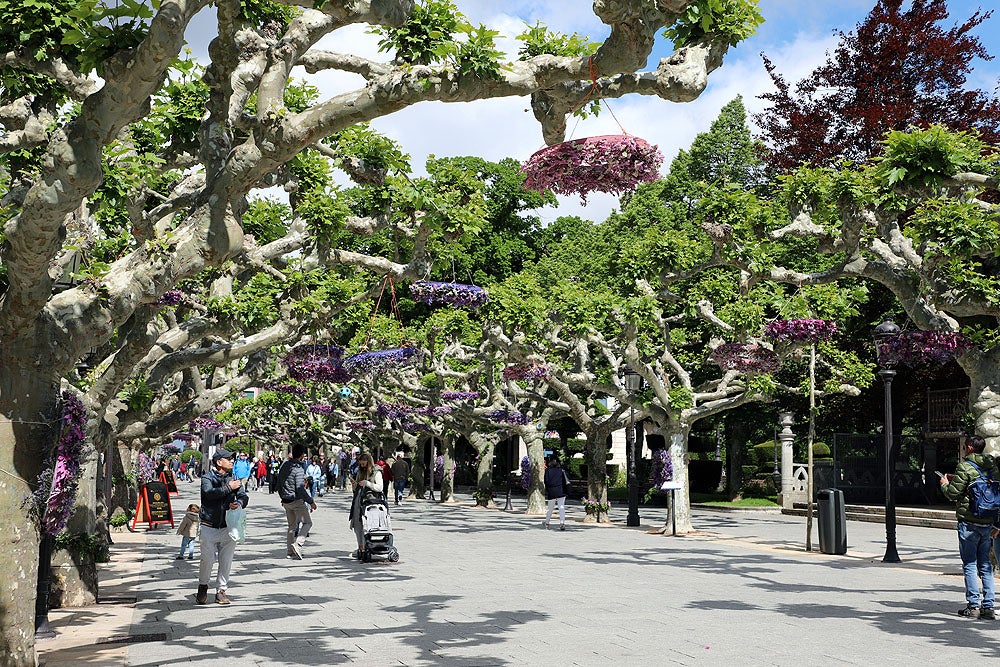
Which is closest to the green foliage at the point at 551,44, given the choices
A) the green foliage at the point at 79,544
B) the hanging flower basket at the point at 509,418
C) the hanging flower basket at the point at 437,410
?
the green foliage at the point at 79,544

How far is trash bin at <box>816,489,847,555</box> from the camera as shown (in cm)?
1978

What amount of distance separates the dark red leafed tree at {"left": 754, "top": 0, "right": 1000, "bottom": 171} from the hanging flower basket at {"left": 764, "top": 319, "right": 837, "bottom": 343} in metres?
12.1

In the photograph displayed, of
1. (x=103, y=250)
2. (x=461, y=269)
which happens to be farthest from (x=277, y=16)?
(x=461, y=269)

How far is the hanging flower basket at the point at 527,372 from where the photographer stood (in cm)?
2589

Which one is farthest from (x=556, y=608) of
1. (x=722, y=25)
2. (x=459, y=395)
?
(x=459, y=395)

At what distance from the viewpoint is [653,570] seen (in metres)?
16.0

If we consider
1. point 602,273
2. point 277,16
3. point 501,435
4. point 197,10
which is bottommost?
point 501,435

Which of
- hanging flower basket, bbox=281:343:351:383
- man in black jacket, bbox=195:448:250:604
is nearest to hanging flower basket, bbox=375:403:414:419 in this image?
hanging flower basket, bbox=281:343:351:383

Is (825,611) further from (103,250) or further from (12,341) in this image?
(103,250)

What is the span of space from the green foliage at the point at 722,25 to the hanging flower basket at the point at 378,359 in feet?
61.8

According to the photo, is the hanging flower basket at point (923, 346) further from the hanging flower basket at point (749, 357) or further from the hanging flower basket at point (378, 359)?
the hanging flower basket at point (378, 359)

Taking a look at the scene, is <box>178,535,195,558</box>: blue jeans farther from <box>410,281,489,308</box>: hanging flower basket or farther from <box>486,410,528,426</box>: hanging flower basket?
<box>486,410,528,426</box>: hanging flower basket

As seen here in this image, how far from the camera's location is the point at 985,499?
1089 centimetres

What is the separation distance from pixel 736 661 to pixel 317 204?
8709mm
